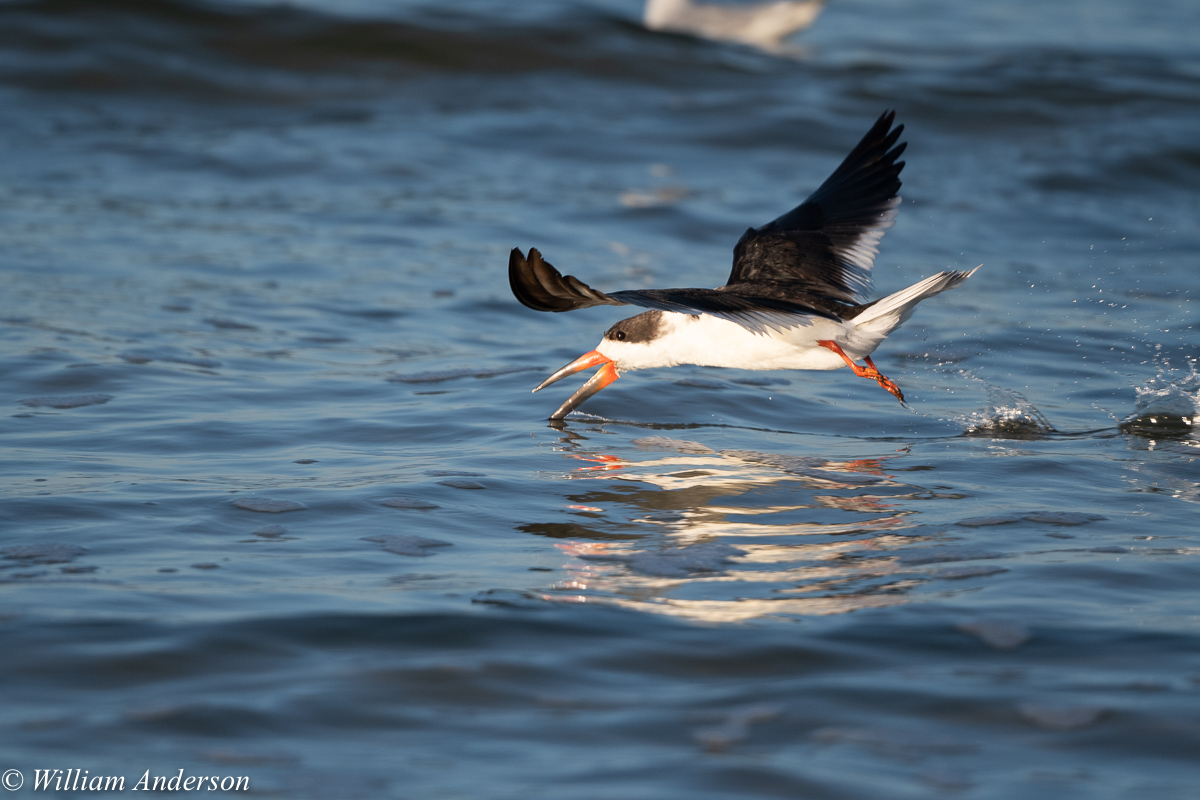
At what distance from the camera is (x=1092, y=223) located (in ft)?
36.9

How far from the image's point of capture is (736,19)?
18.1 meters

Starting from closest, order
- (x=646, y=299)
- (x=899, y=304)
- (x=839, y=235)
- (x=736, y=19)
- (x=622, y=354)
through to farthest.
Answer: (x=646, y=299)
(x=899, y=304)
(x=622, y=354)
(x=839, y=235)
(x=736, y=19)

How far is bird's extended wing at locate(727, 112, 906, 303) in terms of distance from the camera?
6.16 meters

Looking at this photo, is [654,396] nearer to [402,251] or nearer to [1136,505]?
[1136,505]

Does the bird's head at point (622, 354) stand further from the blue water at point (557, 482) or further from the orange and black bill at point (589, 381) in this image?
the blue water at point (557, 482)

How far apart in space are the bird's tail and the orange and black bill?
1229 mm

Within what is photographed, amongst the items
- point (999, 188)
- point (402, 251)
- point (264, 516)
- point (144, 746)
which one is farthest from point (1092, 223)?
point (144, 746)

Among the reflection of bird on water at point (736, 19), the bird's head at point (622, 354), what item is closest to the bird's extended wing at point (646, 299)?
the bird's head at point (622, 354)

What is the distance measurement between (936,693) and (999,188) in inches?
399

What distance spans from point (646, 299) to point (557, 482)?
837 mm

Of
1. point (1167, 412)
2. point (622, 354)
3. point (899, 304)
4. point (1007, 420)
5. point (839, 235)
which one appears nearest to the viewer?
point (899, 304)

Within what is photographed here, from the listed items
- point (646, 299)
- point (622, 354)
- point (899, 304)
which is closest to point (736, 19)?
point (622, 354)

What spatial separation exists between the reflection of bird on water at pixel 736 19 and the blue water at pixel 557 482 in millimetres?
4633

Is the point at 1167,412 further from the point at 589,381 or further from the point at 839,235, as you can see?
the point at 589,381
